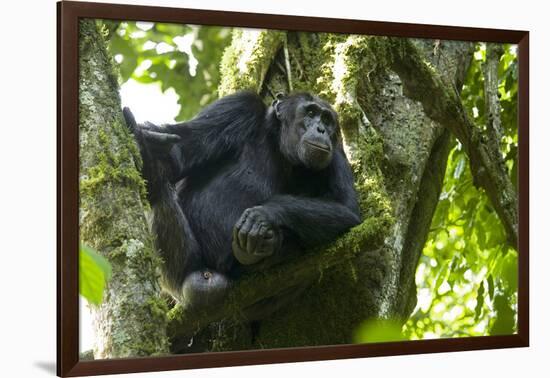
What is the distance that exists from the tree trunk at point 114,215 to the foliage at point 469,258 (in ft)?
6.58

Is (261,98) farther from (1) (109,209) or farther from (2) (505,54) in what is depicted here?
(2) (505,54)

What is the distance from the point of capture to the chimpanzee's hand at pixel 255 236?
3998mm

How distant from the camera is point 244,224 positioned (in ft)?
13.2

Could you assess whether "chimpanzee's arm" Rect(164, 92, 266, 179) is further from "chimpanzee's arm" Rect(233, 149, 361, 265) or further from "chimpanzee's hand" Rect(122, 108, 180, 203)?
"chimpanzee's arm" Rect(233, 149, 361, 265)

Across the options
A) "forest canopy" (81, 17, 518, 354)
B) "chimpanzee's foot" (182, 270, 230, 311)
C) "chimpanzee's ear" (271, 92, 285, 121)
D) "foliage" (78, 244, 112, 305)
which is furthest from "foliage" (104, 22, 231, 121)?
"foliage" (78, 244, 112, 305)

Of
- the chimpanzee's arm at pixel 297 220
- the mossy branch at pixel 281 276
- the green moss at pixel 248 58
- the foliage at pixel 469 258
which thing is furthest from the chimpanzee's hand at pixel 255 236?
the foliage at pixel 469 258

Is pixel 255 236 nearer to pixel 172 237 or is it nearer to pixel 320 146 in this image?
pixel 172 237

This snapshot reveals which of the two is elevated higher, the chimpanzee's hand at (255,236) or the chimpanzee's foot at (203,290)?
the chimpanzee's hand at (255,236)

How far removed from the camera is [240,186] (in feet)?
14.0

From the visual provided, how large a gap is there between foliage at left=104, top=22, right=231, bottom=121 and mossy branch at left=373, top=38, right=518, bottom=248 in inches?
40.7

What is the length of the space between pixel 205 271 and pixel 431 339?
1408 millimetres

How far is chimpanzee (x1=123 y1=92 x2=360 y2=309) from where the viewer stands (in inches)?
158

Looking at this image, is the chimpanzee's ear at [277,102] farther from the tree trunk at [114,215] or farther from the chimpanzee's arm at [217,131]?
the tree trunk at [114,215]

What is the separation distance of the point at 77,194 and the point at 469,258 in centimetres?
267
